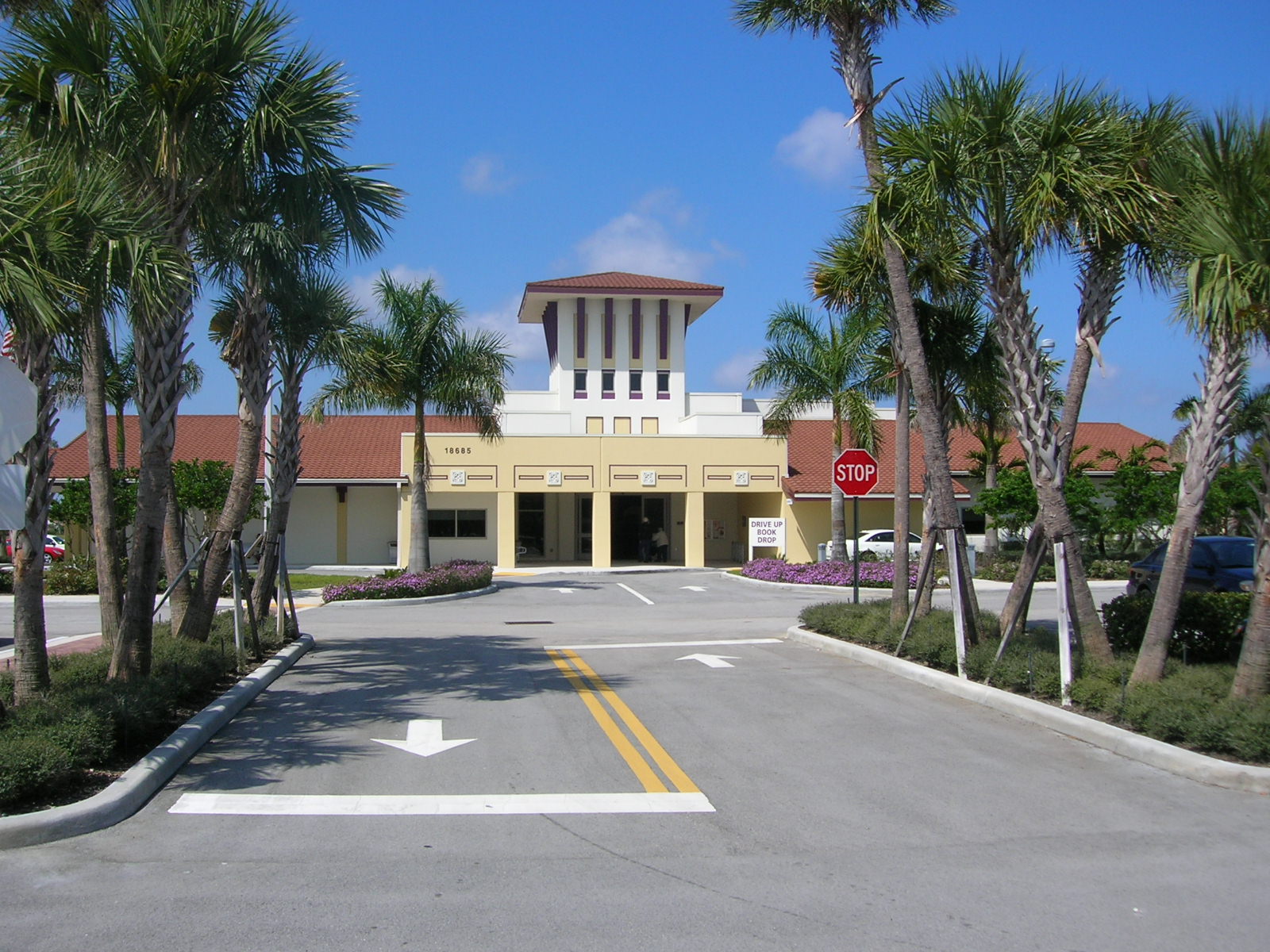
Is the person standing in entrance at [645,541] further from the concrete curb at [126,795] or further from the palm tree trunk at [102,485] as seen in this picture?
the concrete curb at [126,795]

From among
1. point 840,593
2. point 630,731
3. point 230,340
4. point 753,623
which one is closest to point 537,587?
point 840,593

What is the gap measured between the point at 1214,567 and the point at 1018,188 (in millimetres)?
8544

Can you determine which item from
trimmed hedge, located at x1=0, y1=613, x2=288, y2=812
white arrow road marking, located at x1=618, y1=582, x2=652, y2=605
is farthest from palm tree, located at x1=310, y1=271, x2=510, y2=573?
trimmed hedge, located at x1=0, y1=613, x2=288, y2=812

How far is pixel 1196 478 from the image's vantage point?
9109 millimetres

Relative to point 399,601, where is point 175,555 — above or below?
above

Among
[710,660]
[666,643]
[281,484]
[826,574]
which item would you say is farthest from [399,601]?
[710,660]

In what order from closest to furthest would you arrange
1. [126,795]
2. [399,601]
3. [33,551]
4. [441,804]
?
[126,795] < [441,804] < [33,551] < [399,601]

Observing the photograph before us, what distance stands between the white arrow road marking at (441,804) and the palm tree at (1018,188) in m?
5.26

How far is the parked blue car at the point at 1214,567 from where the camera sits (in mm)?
15984

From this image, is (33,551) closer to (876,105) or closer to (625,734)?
(625,734)

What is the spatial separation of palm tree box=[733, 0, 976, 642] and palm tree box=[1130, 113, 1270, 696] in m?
3.00

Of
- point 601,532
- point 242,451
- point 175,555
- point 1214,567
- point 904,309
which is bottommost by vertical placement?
point 1214,567

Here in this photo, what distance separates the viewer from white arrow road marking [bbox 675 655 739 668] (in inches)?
531

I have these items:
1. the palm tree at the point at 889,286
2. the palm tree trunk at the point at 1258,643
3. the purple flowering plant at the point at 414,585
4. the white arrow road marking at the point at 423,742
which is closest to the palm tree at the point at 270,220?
the white arrow road marking at the point at 423,742
